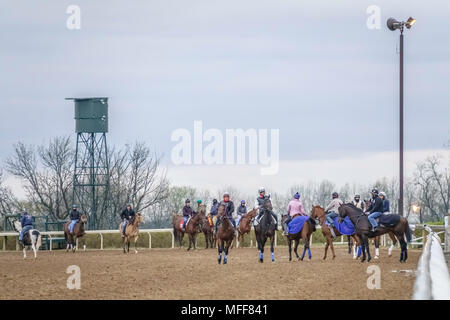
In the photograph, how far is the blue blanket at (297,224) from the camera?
29.1m

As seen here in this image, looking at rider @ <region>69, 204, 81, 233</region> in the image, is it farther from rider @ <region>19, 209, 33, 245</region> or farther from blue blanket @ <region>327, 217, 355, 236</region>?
blue blanket @ <region>327, 217, 355, 236</region>

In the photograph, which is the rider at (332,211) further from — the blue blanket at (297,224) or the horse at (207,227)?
the horse at (207,227)

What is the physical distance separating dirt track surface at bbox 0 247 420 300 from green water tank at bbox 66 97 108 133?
34.8 m

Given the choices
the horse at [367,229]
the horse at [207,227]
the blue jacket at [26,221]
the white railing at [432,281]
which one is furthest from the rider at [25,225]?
the white railing at [432,281]

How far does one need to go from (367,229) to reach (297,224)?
2.22 metres

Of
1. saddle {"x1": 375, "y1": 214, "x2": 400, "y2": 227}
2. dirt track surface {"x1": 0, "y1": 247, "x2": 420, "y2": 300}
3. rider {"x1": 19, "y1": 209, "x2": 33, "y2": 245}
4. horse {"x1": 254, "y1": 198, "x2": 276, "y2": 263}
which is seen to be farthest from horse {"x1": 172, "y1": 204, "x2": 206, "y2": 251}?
saddle {"x1": 375, "y1": 214, "x2": 400, "y2": 227}

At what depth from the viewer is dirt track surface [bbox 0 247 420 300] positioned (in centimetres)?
1677

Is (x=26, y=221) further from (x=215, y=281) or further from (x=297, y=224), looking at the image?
(x=215, y=281)

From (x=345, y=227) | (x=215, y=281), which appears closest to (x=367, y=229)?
(x=345, y=227)

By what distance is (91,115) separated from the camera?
62688mm

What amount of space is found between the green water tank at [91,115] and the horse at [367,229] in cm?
3584
